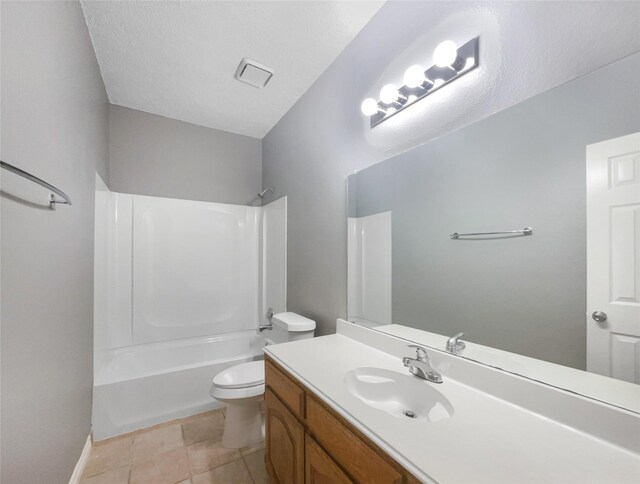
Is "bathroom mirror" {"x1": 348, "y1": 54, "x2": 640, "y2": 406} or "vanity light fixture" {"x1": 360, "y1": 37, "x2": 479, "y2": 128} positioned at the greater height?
"vanity light fixture" {"x1": 360, "y1": 37, "x2": 479, "y2": 128}

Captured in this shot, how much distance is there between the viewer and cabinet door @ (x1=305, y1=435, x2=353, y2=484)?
31.9 inches

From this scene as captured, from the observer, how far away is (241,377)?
74.5 inches

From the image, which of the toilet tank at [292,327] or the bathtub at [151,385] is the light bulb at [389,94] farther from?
the bathtub at [151,385]

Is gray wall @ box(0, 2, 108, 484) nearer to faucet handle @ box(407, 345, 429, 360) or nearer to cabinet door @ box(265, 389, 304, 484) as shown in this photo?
cabinet door @ box(265, 389, 304, 484)

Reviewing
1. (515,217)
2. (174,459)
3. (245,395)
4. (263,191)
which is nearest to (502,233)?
(515,217)

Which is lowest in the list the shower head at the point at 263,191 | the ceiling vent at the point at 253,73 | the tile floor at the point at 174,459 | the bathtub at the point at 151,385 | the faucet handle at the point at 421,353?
the tile floor at the point at 174,459

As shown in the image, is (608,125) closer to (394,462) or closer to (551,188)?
(551,188)

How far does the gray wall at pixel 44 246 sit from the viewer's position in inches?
31.7

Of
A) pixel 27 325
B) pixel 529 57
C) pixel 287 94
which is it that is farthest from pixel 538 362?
pixel 287 94

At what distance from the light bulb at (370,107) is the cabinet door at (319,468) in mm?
1519

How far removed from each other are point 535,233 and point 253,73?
2.01 meters

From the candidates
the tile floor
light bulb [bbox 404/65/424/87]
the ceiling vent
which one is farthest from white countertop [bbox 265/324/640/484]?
the ceiling vent

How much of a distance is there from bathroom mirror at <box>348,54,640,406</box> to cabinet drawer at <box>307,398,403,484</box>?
0.54 metres

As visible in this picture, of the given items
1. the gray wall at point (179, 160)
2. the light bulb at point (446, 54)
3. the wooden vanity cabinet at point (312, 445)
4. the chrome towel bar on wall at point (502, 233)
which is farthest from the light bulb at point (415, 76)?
the gray wall at point (179, 160)
